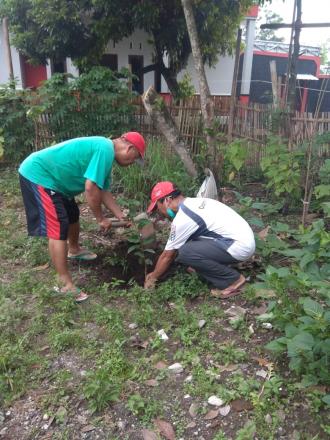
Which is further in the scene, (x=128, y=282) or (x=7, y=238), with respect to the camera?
(x=7, y=238)

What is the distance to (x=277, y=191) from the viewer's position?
500 centimetres

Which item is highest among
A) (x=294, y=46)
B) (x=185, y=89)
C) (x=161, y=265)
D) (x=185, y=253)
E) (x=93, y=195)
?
(x=294, y=46)

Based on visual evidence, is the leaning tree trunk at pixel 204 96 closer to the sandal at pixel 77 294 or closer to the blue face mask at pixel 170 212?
the blue face mask at pixel 170 212

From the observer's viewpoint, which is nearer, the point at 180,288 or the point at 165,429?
the point at 165,429

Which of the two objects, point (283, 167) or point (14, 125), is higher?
point (14, 125)

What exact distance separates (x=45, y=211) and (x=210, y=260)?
1.42 metres

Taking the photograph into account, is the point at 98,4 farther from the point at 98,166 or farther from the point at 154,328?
the point at 154,328

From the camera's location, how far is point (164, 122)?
16.9ft

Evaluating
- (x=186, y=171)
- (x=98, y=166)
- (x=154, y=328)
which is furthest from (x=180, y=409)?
(x=186, y=171)

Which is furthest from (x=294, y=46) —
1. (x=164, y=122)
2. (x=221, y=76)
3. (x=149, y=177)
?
(x=221, y=76)

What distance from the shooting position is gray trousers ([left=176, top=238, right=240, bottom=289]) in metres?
3.28

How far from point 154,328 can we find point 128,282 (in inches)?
32.8

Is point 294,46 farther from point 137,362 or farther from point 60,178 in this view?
point 137,362

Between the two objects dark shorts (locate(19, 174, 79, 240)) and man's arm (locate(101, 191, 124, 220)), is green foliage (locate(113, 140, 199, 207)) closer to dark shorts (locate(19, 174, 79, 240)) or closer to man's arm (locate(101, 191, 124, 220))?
man's arm (locate(101, 191, 124, 220))
